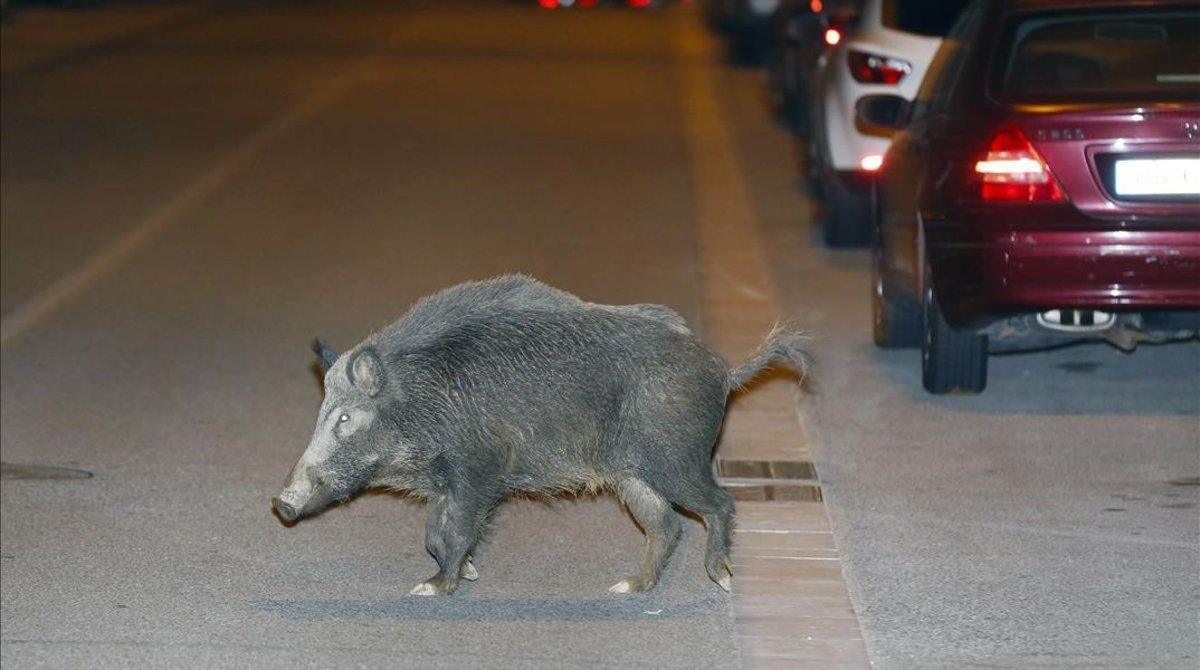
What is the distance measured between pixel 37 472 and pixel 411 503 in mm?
1534

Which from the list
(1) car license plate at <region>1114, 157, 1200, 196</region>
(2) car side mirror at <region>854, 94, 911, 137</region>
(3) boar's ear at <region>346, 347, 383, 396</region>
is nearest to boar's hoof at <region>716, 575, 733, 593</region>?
(3) boar's ear at <region>346, 347, 383, 396</region>

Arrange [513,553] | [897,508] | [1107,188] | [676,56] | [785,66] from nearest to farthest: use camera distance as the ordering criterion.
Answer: [513,553] → [897,508] → [1107,188] → [785,66] → [676,56]

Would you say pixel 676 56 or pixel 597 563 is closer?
pixel 597 563

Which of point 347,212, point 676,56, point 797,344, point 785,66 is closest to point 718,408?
point 797,344

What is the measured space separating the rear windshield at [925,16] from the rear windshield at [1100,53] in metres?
3.98

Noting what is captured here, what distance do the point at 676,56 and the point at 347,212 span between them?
43.1ft

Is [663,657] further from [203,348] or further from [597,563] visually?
[203,348]

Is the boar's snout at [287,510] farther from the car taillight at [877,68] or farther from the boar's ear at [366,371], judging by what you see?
the car taillight at [877,68]

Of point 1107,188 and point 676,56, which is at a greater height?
point 1107,188

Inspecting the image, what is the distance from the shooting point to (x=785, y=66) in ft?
62.6

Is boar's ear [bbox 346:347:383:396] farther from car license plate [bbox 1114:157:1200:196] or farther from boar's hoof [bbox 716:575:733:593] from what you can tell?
car license plate [bbox 1114:157:1200:196]

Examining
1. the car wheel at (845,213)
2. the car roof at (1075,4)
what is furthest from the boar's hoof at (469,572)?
the car wheel at (845,213)

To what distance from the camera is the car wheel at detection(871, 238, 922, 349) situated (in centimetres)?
941

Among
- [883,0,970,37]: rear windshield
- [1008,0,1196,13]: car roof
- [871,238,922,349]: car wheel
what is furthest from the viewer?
[883,0,970,37]: rear windshield
